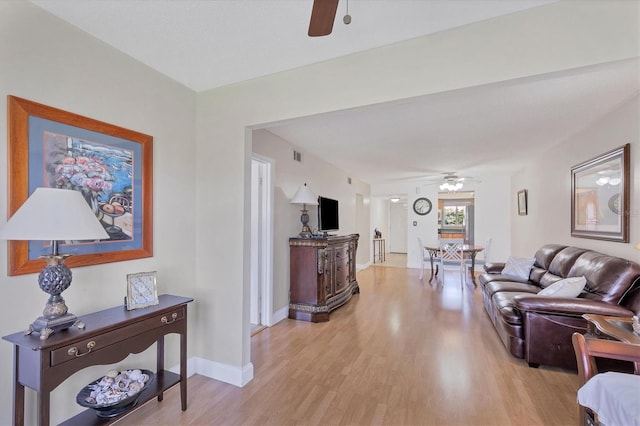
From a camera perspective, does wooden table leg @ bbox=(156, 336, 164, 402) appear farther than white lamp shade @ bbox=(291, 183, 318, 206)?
No

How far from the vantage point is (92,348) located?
1519 millimetres

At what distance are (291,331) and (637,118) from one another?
4005 mm

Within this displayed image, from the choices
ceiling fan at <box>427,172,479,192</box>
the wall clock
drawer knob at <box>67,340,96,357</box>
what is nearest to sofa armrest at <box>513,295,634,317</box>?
drawer knob at <box>67,340,96,357</box>

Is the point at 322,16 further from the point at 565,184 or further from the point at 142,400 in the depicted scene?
the point at 565,184

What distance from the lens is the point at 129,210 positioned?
2092 millimetres

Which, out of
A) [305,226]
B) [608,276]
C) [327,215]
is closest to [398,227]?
[327,215]

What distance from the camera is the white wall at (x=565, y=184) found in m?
2.62

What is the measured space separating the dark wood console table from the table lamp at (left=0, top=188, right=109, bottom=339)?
0.25 ft

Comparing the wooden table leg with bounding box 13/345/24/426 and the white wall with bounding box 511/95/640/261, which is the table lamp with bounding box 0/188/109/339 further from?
the white wall with bounding box 511/95/640/261

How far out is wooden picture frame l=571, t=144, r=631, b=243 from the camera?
2.72 metres

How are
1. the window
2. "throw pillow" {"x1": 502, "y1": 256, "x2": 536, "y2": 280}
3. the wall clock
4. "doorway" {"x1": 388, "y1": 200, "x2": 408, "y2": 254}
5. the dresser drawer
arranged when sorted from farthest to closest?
"doorway" {"x1": 388, "y1": 200, "x2": 408, "y2": 254} < the window < the wall clock < "throw pillow" {"x1": 502, "y1": 256, "x2": 536, "y2": 280} < the dresser drawer

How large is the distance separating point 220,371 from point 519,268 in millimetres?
4153

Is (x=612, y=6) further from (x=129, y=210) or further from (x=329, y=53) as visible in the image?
(x=129, y=210)

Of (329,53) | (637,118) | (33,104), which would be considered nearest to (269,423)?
(33,104)
